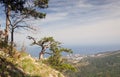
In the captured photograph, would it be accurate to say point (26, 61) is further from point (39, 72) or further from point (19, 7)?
point (19, 7)

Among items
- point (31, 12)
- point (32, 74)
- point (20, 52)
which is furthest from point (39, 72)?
point (31, 12)

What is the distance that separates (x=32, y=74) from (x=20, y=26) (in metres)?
5.47

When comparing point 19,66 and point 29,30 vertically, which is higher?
point 29,30

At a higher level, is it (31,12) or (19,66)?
(31,12)

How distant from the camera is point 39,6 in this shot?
977 inches

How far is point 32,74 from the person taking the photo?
2112 centimetres

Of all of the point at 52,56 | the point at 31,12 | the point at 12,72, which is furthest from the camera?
the point at 52,56

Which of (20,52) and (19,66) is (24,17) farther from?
(19,66)

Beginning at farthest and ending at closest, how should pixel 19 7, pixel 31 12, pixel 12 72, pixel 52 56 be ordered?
pixel 52 56 < pixel 31 12 < pixel 19 7 < pixel 12 72

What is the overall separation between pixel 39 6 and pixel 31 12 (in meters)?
1.26

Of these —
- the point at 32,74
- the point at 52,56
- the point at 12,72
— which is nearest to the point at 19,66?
the point at 32,74

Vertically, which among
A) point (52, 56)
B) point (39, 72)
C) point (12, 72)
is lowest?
point (52, 56)

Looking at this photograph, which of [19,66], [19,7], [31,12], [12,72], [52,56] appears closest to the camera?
[12,72]

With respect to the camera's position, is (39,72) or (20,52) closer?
(39,72)
